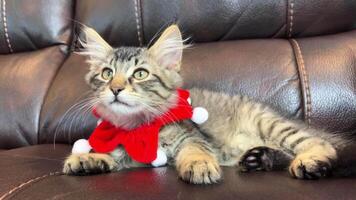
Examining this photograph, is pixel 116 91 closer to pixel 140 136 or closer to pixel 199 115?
pixel 140 136

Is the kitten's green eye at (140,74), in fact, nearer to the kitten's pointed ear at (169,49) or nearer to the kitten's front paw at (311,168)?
the kitten's pointed ear at (169,49)

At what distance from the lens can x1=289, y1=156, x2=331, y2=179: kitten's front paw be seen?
3.23 feet

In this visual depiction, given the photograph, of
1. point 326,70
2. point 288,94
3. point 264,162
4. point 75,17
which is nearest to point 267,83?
point 288,94

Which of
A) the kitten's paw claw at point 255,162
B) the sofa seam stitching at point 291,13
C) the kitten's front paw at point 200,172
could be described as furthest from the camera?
the sofa seam stitching at point 291,13

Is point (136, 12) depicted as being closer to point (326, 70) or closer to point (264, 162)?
point (326, 70)

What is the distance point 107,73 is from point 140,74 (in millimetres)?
107

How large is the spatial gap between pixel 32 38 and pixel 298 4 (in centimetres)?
109

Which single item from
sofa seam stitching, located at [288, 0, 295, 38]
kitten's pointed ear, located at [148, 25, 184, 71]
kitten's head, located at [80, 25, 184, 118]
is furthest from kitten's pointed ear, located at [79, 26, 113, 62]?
sofa seam stitching, located at [288, 0, 295, 38]

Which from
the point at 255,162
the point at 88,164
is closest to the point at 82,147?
the point at 88,164

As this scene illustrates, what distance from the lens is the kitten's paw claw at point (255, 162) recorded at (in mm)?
1083

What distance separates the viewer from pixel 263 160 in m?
1.11

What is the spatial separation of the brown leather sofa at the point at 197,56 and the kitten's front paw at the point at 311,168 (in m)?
0.44

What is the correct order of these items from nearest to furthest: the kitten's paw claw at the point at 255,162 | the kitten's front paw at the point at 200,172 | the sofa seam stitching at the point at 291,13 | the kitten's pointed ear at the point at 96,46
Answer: the kitten's front paw at the point at 200,172, the kitten's paw claw at the point at 255,162, the kitten's pointed ear at the point at 96,46, the sofa seam stitching at the point at 291,13

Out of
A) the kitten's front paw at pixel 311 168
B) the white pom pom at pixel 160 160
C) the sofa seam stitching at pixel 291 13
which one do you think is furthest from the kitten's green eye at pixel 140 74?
the sofa seam stitching at pixel 291 13
